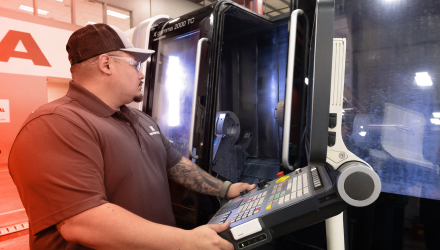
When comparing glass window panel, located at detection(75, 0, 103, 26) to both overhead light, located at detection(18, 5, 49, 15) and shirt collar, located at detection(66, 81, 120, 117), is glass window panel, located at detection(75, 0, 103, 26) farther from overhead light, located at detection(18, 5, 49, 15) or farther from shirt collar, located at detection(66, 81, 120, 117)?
shirt collar, located at detection(66, 81, 120, 117)

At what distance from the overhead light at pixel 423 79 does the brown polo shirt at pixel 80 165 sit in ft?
4.55

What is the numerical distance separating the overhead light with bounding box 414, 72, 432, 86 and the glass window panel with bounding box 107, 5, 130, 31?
6.41 meters

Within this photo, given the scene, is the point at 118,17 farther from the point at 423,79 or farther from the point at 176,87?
the point at 423,79

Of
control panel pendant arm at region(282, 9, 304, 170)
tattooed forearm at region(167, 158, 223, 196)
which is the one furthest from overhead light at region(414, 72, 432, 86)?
tattooed forearm at region(167, 158, 223, 196)

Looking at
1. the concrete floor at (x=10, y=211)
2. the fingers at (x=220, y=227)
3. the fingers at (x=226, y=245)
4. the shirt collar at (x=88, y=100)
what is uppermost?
the shirt collar at (x=88, y=100)

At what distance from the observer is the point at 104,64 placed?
1263 mm

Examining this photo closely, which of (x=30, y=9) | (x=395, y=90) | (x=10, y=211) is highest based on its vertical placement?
(x=30, y=9)

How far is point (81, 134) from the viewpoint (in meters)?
0.99

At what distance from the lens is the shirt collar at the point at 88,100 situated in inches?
46.8

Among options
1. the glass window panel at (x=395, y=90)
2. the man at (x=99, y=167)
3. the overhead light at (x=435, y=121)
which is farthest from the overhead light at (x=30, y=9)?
the overhead light at (x=435, y=121)

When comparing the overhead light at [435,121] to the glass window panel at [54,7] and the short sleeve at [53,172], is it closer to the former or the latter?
the short sleeve at [53,172]

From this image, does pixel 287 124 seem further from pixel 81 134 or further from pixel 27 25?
pixel 27 25

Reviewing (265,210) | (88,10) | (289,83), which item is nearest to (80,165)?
(265,210)

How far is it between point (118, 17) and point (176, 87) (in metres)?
4.79
